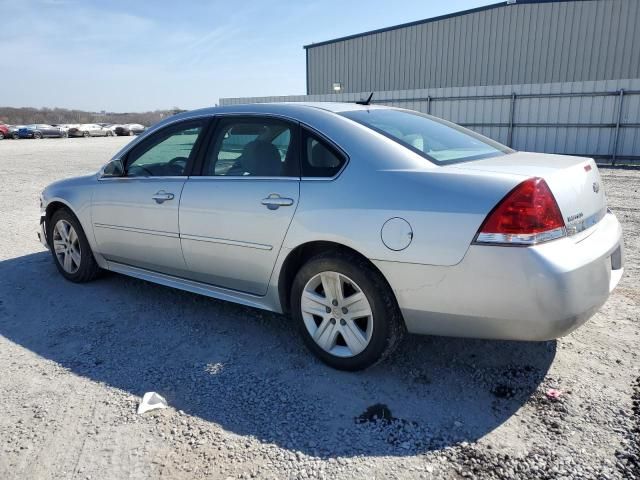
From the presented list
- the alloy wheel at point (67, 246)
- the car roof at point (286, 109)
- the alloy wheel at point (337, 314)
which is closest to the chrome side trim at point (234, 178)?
the car roof at point (286, 109)

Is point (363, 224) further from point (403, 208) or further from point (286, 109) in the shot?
point (286, 109)

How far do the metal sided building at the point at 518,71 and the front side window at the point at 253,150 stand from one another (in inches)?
528

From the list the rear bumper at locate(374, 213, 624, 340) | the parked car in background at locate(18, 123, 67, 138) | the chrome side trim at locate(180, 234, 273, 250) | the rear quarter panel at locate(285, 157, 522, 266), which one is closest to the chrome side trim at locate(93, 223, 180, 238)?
the chrome side trim at locate(180, 234, 273, 250)

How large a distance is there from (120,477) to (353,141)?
211 centimetres

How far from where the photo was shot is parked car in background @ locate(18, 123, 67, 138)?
41.9 meters

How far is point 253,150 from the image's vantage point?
347 cm

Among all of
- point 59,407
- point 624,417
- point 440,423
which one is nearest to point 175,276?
point 59,407

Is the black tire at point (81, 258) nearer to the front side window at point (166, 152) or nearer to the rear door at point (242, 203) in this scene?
the front side window at point (166, 152)

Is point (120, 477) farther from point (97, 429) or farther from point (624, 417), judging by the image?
point (624, 417)

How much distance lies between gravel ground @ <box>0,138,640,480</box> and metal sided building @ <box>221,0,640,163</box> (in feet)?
38.9

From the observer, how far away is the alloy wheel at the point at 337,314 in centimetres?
292

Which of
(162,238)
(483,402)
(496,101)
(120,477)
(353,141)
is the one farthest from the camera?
(496,101)

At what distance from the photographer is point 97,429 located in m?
2.57

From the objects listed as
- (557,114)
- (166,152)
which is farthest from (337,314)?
(557,114)
